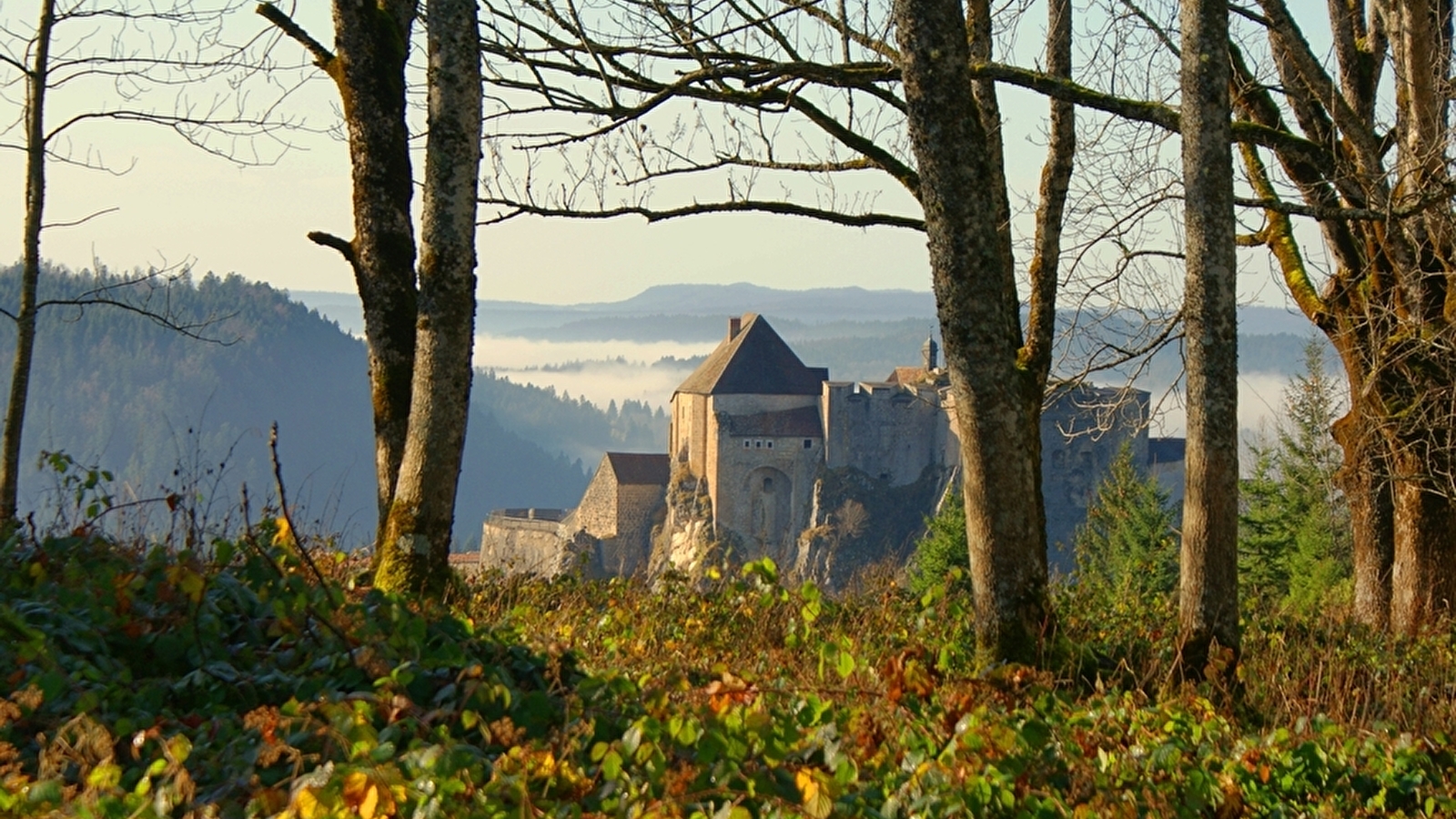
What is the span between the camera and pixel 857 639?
6242mm

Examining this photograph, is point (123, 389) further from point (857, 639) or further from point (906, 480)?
point (857, 639)

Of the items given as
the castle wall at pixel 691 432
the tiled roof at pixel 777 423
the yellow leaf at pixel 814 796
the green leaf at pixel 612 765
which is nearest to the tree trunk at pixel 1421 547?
the yellow leaf at pixel 814 796

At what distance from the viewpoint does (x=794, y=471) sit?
69438 mm

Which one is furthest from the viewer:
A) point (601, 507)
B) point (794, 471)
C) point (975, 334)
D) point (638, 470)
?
point (638, 470)

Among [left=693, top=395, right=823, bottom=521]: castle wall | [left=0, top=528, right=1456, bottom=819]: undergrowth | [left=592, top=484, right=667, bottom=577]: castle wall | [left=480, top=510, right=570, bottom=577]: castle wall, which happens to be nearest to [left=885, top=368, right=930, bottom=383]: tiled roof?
[left=693, top=395, right=823, bottom=521]: castle wall

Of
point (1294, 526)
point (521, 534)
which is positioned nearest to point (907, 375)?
point (521, 534)

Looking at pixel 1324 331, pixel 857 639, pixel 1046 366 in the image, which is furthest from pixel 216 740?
pixel 1324 331

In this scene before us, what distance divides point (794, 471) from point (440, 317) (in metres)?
63.1

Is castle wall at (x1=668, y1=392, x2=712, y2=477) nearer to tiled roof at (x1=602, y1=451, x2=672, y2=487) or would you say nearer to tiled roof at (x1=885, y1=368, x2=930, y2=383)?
tiled roof at (x1=602, y1=451, x2=672, y2=487)

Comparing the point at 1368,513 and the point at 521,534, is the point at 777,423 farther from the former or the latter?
the point at 1368,513

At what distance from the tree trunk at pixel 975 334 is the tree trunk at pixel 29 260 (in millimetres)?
6829

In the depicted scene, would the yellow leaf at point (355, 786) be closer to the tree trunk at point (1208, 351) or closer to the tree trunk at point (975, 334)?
the tree trunk at point (975, 334)

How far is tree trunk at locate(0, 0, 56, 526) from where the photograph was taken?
956 centimetres

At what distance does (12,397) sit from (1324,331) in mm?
9881
